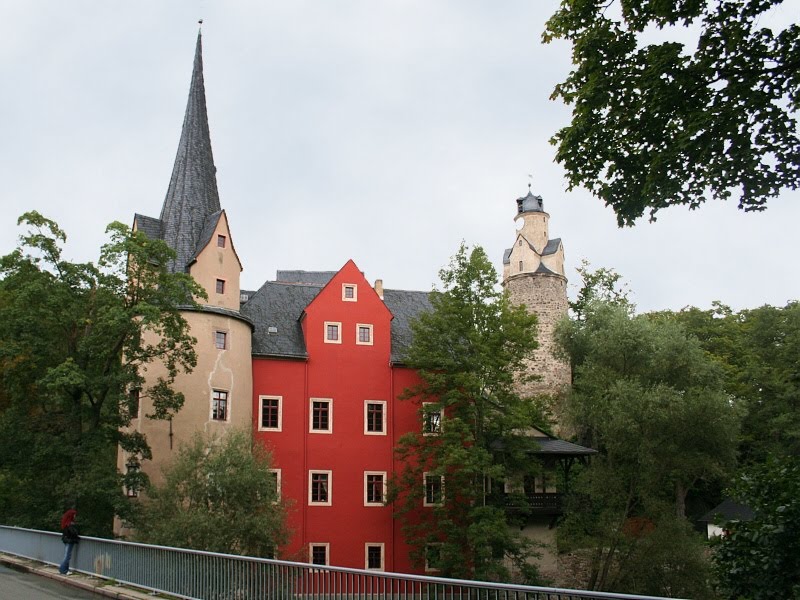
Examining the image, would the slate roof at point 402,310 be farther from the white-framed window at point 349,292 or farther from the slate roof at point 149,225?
the slate roof at point 149,225

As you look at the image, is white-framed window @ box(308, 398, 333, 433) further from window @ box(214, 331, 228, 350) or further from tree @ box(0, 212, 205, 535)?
tree @ box(0, 212, 205, 535)

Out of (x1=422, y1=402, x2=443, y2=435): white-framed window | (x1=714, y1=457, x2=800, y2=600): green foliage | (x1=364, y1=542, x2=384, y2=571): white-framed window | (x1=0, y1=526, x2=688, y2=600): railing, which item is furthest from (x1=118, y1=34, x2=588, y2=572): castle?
(x1=714, y1=457, x2=800, y2=600): green foliage

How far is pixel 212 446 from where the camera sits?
26562mm

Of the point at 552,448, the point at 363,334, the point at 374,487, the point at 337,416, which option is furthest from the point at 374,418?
the point at 552,448

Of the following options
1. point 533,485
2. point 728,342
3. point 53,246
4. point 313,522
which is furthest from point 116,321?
point 728,342

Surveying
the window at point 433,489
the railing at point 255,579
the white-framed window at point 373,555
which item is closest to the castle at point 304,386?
the white-framed window at point 373,555

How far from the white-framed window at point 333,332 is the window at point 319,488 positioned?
520 cm

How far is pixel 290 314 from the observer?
3641 cm

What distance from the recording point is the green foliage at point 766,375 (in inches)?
1603


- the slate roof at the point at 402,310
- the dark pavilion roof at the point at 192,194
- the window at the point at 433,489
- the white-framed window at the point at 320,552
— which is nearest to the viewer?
the window at the point at 433,489

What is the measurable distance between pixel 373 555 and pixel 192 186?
16.5 m

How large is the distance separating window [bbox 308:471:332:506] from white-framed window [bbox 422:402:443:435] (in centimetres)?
420

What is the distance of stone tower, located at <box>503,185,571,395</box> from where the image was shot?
4956 centimetres

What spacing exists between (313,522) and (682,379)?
15684mm
